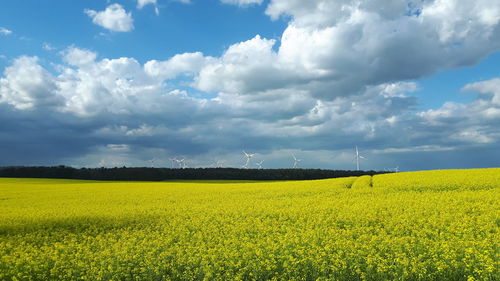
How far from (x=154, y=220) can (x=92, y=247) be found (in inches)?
275

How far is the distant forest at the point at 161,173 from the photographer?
98.6 metres

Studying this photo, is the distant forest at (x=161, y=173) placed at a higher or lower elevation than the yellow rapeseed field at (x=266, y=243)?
higher

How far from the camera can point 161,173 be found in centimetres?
10312

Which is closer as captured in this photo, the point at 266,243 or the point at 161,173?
the point at 266,243

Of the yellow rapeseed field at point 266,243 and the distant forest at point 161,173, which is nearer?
the yellow rapeseed field at point 266,243

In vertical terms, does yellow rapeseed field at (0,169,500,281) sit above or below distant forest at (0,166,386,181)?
below

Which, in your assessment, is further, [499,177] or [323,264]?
[499,177]

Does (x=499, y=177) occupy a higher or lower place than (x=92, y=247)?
higher

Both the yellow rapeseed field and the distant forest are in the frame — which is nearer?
the yellow rapeseed field

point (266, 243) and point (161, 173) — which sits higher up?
point (161, 173)

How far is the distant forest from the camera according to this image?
98625mm

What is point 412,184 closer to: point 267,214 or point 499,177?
point 499,177

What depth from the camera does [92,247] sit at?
16719 mm

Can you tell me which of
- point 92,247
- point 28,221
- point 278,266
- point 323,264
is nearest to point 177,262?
point 278,266
